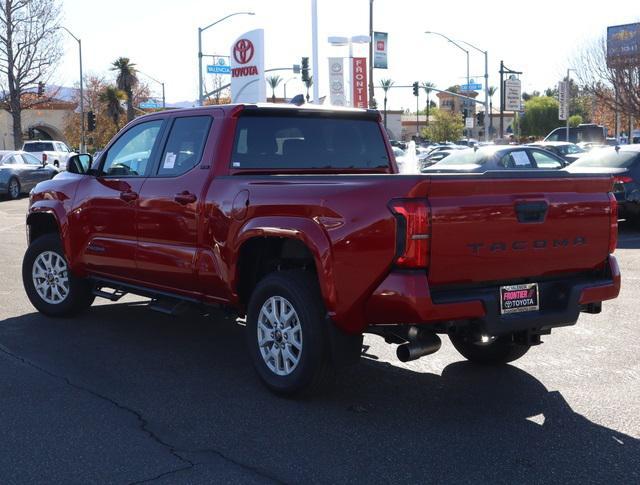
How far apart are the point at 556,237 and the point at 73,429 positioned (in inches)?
121

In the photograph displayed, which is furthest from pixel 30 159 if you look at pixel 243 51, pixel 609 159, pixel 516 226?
pixel 516 226

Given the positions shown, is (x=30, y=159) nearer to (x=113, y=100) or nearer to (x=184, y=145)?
(x=184, y=145)

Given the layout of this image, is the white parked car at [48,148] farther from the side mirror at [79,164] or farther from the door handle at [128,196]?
the door handle at [128,196]

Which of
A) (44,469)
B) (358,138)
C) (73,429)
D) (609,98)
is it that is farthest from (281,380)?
(609,98)

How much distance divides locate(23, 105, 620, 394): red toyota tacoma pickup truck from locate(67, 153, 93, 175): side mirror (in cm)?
33

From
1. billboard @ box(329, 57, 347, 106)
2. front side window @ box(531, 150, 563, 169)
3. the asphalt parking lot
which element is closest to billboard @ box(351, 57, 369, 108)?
billboard @ box(329, 57, 347, 106)

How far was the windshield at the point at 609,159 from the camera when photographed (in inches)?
574

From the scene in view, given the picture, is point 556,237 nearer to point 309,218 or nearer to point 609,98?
point 309,218

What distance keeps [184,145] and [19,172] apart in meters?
22.3

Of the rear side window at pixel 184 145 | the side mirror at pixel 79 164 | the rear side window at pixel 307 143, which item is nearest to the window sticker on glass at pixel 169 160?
the rear side window at pixel 184 145

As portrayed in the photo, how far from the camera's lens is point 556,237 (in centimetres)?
497

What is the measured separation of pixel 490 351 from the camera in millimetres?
6020

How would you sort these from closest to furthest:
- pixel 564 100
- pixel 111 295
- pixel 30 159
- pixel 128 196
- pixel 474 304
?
pixel 474 304 < pixel 128 196 < pixel 111 295 < pixel 30 159 < pixel 564 100

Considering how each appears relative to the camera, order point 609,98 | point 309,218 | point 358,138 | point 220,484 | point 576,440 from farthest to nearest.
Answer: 1. point 609,98
2. point 358,138
3. point 309,218
4. point 576,440
5. point 220,484
